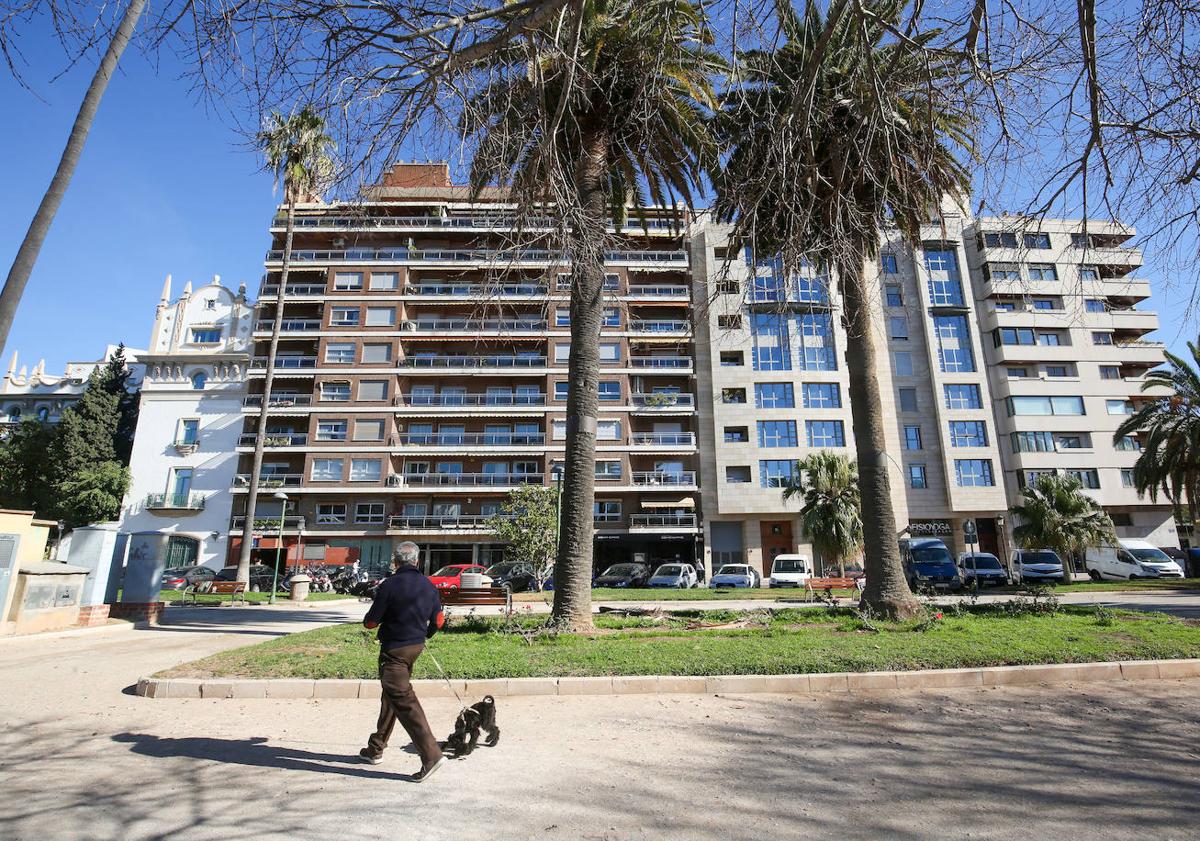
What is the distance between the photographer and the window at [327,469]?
40.8 meters

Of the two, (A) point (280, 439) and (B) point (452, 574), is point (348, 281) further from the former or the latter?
(B) point (452, 574)

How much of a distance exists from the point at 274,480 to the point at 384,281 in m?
15.5

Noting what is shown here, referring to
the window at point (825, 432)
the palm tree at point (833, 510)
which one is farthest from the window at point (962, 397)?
the palm tree at point (833, 510)

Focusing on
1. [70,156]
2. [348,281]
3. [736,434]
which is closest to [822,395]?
[736,434]

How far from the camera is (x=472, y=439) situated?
140 feet

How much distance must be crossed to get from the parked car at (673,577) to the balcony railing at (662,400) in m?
12.3

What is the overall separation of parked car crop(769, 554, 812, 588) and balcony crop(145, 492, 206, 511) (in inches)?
1439

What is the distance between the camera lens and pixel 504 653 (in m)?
8.37

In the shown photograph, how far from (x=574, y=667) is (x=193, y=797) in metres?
4.18

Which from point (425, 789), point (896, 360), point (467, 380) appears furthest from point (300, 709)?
point (896, 360)

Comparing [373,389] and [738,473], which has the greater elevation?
[373,389]

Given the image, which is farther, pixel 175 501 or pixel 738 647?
pixel 175 501

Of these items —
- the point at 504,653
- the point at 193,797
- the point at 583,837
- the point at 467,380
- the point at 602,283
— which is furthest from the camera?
the point at 467,380

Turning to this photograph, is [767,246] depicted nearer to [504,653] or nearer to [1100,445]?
[504,653]
